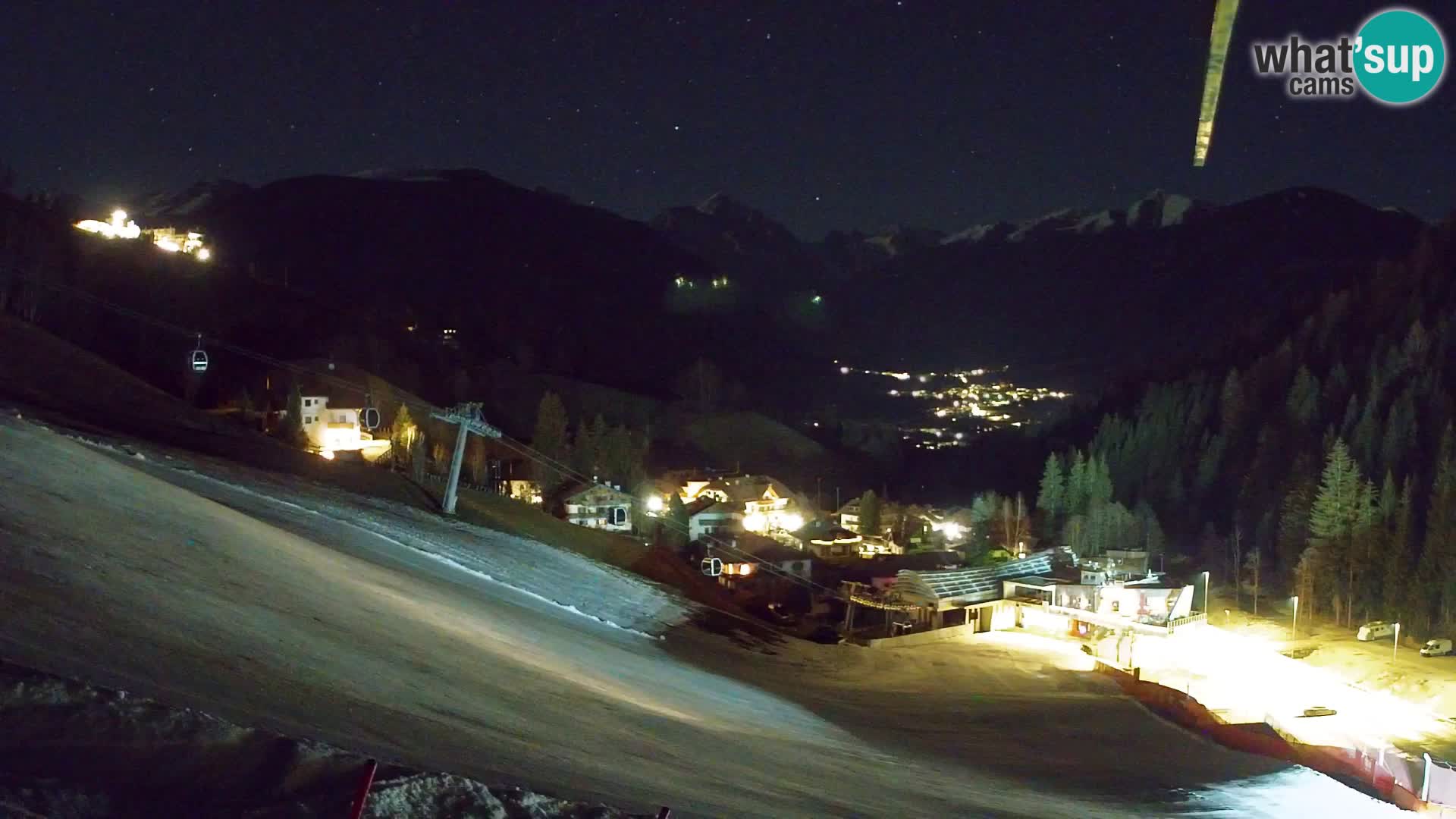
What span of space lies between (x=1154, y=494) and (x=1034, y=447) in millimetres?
34876

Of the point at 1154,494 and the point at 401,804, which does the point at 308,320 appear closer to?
the point at 1154,494

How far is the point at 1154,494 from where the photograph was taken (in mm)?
92938

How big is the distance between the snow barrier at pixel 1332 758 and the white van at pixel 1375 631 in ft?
107

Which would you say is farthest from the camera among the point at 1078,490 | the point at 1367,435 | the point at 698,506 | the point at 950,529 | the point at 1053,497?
the point at 1053,497

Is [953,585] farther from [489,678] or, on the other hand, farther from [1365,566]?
[489,678]

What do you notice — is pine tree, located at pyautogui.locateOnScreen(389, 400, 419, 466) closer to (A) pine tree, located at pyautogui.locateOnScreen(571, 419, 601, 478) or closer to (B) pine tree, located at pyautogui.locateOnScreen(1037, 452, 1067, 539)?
(A) pine tree, located at pyautogui.locateOnScreen(571, 419, 601, 478)

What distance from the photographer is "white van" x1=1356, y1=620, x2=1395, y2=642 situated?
51531 mm

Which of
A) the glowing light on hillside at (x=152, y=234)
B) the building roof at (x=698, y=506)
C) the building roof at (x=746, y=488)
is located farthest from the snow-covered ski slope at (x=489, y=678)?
the glowing light on hillside at (x=152, y=234)

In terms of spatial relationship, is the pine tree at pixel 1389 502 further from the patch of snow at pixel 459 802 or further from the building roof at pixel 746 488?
the patch of snow at pixel 459 802

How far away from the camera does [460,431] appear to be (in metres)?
34.5

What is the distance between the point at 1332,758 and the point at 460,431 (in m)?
25.9

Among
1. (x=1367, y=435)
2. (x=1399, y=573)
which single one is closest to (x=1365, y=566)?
(x=1399, y=573)

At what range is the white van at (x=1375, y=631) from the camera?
51531 millimetres

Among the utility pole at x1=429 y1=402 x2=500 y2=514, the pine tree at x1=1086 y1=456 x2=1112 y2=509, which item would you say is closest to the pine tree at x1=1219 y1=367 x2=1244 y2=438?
the pine tree at x1=1086 y1=456 x2=1112 y2=509
